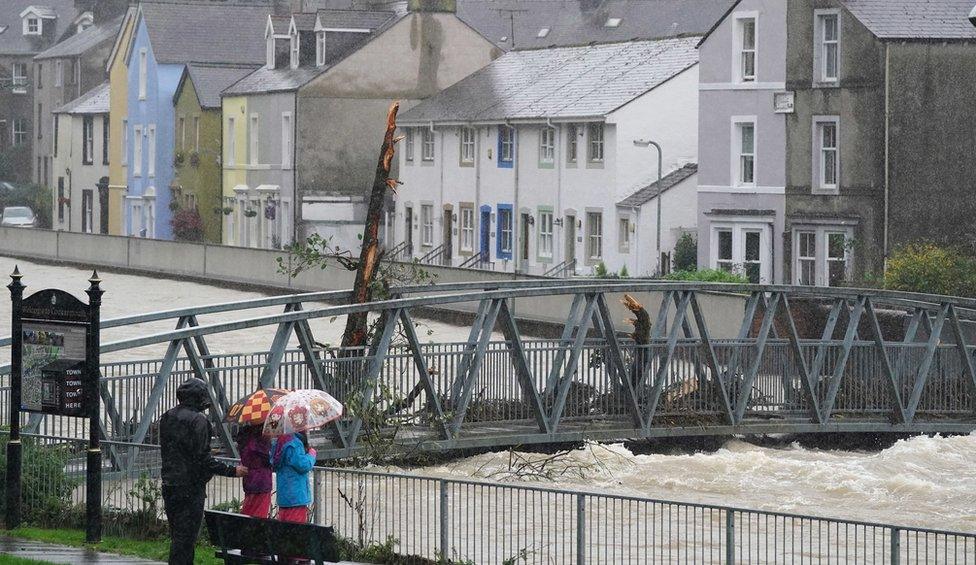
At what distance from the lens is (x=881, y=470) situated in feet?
89.9

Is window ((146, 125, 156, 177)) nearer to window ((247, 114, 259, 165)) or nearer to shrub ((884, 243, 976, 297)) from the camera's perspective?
window ((247, 114, 259, 165))

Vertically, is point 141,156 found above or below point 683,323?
above

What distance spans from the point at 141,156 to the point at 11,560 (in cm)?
7917

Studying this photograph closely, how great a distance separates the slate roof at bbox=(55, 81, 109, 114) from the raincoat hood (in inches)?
3360

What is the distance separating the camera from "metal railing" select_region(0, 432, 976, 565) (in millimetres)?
14281

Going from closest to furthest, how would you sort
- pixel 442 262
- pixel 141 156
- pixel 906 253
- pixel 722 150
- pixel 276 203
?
pixel 906 253 → pixel 722 150 → pixel 442 262 → pixel 276 203 → pixel 141 156

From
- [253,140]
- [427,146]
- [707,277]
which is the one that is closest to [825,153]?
[707,277]

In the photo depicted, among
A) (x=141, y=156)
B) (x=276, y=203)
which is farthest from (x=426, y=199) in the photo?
(x=141, y=156)

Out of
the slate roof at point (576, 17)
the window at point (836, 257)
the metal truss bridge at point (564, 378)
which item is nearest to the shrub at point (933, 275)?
the window at point (836, 257)

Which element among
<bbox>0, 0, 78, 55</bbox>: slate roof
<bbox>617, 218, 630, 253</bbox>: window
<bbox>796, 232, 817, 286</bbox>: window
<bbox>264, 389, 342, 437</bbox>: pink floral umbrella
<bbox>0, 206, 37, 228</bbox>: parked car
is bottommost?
<bbox>264, 389, 342, 437</bbox>: pink floral umbrella

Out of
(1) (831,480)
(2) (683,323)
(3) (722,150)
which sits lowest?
(1) (831,480)

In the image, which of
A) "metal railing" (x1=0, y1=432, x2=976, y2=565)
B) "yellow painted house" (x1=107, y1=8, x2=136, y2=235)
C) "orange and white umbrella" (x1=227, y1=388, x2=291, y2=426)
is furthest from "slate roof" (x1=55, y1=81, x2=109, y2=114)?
"orange and white umbrella" (x1=227, y1=388, x2=291, y2=426)

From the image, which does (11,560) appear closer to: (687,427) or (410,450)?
(410,450)

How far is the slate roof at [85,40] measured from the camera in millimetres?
108381
